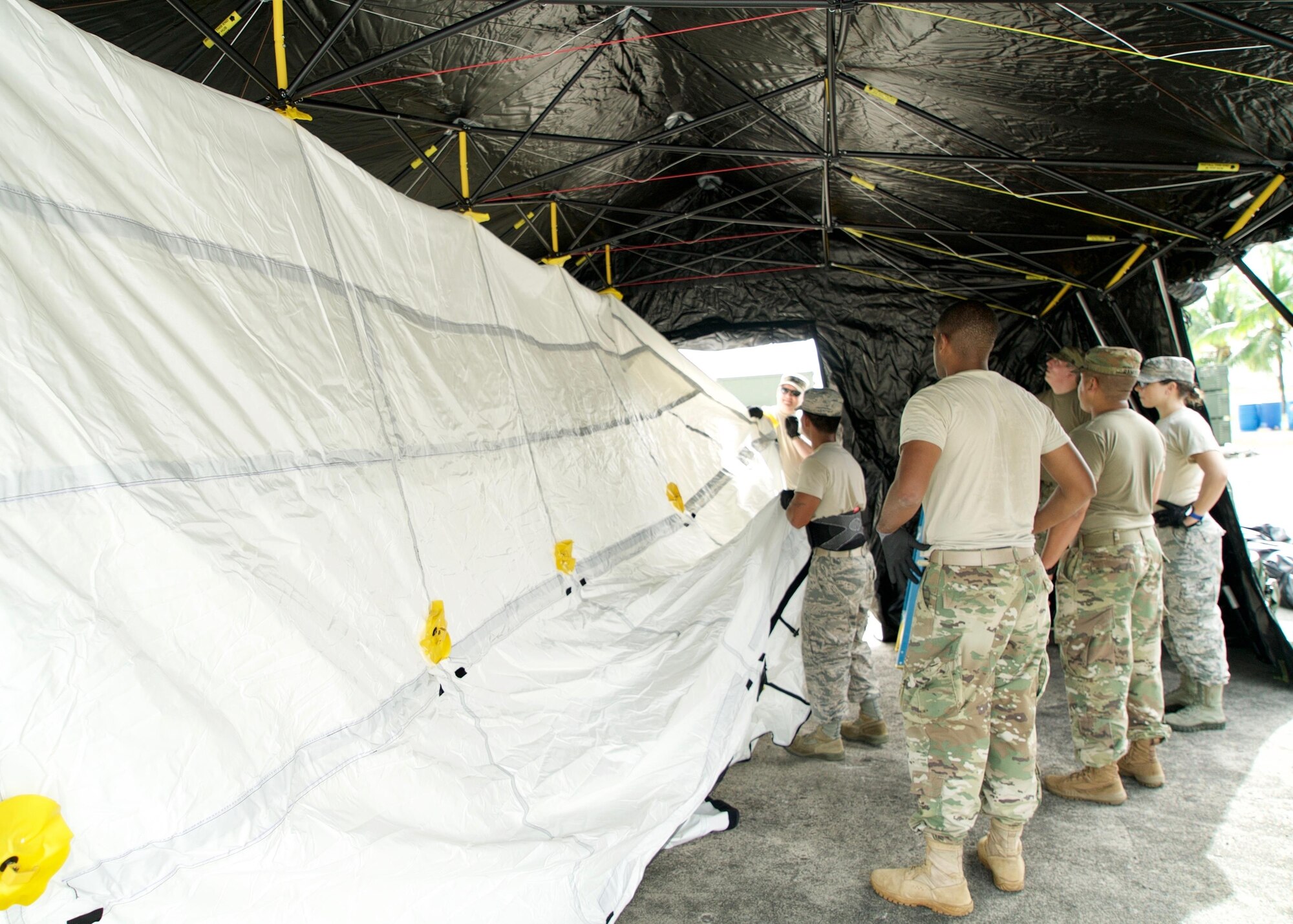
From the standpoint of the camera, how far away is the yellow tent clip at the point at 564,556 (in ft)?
9.21

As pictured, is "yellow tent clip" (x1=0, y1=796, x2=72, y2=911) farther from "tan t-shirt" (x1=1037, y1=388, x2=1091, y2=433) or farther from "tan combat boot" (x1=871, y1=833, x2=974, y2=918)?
"tan t-shirt" (x1=1037, y1=388, x2=1091, y2=433)

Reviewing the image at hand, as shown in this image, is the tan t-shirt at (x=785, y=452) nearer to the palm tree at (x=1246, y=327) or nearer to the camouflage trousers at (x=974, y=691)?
the camouflage trousers at (x=974, y=691)

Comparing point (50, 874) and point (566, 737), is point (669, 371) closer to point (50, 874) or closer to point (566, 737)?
point (566, 737)

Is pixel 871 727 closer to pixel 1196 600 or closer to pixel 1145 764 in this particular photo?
pixel 1145 764

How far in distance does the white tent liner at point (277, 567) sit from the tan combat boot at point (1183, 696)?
2343mm

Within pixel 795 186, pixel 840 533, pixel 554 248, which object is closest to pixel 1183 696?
pixel 840 533

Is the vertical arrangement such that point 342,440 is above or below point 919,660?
above

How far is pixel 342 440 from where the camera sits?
6.44 ft

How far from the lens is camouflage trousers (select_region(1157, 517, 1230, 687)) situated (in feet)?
12.0

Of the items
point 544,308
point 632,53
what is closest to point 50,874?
point 544,308

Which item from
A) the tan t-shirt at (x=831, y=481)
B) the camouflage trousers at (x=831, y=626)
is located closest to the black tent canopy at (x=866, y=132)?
the tan t-shirt at (x=831, y=481)

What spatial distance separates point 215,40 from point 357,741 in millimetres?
2170

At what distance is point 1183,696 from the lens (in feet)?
12.4

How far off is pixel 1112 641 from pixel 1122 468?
622 mm
